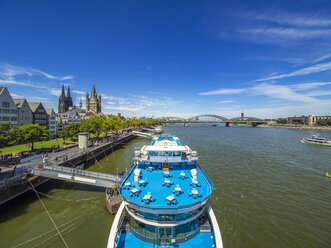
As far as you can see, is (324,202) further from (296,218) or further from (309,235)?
(309,235)

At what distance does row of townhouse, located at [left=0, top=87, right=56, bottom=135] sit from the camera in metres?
42.9

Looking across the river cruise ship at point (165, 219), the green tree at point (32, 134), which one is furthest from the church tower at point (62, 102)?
the river cruise ship at point (165, 219)

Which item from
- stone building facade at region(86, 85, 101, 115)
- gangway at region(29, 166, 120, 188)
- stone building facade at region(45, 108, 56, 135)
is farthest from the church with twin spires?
gangway at region(29, 166, 120, 188)

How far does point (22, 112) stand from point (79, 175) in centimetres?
4737

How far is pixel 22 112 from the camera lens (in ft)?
165

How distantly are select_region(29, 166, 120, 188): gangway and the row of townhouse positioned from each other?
3453cm

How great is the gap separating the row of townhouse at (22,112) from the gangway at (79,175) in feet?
113

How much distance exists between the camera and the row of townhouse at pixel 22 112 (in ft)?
141

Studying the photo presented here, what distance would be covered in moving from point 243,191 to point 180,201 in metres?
15.7

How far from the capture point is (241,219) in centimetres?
1647

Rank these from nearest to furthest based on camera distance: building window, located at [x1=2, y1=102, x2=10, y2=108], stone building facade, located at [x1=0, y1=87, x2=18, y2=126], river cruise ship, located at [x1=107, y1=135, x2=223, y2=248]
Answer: river cruise ship, located at [x1=107, y1=135, x2=223, y2=248]
stone building facade, located at [x1=0, y1=87, x2=18, y2=126]
building window, located at [x1=2, y1=102, x2=10, y2=108]

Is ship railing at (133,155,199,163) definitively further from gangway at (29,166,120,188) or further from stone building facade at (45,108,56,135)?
stone building facade at (45,108,56,135)

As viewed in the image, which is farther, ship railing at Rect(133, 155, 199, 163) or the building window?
the building window

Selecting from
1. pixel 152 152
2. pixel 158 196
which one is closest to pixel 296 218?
pixel 158 196
